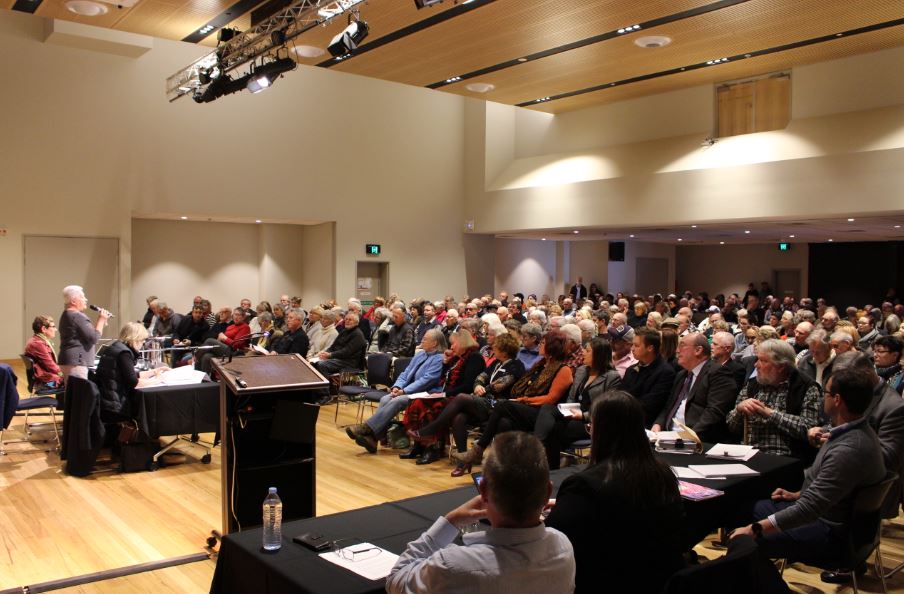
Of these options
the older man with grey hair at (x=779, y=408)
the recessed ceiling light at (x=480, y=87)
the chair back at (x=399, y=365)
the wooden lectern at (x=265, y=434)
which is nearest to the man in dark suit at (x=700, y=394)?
the older man with grey hair at (x=779, y=408)

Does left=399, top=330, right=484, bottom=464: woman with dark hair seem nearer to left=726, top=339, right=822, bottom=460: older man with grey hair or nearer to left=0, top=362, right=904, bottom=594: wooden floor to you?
left=0, top=362, right=904, bottom=594: wooden floor

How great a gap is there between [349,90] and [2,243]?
706 centimetres

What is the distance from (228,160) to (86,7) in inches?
251

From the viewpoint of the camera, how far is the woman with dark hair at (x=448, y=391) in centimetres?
659

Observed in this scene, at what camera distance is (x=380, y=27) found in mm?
8945

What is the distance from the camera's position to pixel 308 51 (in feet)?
31.9

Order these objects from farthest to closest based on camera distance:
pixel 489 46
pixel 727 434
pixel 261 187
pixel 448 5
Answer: pixel 261 187 → pixel 489 46 → pixel 448 5 → pixel 727 434

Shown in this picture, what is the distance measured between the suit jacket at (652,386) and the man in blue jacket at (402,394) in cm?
224

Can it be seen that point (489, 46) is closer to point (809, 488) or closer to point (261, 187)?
point (261, 187)

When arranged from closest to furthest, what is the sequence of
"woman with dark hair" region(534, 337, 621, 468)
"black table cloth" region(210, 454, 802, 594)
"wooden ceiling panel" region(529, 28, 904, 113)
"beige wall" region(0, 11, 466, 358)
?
1. "black table cloth" region(210, 454, 802, 594)
2. "woman with dark hair" region(534, 337, 621, 468)
3. "wooden ceiling panel" region(529, 28, 904, 113)
4. "beige wall" region(0, 11, 466, 358)

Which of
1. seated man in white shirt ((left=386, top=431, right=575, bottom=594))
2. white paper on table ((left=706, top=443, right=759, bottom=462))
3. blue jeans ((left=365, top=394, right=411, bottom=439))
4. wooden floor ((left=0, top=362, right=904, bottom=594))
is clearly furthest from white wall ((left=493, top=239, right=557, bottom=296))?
seated man in white shirt ((left=386, top=431, right=575, bottom=594))

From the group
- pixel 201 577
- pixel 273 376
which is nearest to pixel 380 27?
pixel 273 376

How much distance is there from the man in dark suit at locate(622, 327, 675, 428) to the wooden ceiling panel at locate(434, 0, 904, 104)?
17.0 feet

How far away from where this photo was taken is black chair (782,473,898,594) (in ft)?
10.4
